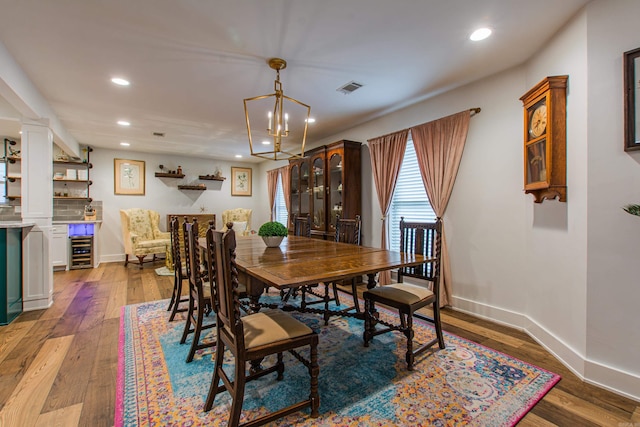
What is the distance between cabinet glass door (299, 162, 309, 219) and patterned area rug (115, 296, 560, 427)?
9.93 ft

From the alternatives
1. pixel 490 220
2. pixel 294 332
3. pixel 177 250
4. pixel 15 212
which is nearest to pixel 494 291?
pixel 490 220

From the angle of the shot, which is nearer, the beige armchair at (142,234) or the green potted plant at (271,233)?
the green potted plant at (271,233)

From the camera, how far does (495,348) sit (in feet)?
7.54

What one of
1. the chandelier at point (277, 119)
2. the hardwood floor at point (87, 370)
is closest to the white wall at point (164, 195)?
the chandelier at point (277, 119)

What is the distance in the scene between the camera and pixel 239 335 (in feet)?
4.53

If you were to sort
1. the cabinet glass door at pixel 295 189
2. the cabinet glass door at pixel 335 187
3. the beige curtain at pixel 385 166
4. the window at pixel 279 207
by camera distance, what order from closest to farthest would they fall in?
the beige curtain at pixel 385 166 < the cabinet glass door at pixel 335 187 < the cabinet glass door at pixel 295 189 < the window at pixel 279 207

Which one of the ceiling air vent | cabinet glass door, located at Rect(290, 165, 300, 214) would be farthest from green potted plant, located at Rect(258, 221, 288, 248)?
cabinet glass door, located at Rect(290, 165, 300, 214)

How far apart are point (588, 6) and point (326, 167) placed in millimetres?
3226

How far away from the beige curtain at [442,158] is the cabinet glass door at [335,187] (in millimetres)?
1274

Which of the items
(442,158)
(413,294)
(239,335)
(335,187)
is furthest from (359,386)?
(335,187)

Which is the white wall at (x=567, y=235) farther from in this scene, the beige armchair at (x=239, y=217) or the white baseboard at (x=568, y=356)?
the beige armchair at (x=239, y=217)

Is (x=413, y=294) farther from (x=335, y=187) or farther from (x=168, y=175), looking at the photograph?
(x=168, y=175)

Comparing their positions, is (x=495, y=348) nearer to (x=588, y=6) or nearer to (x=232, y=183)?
(x=588, y=6)

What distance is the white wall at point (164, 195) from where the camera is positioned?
6078 millimetres
